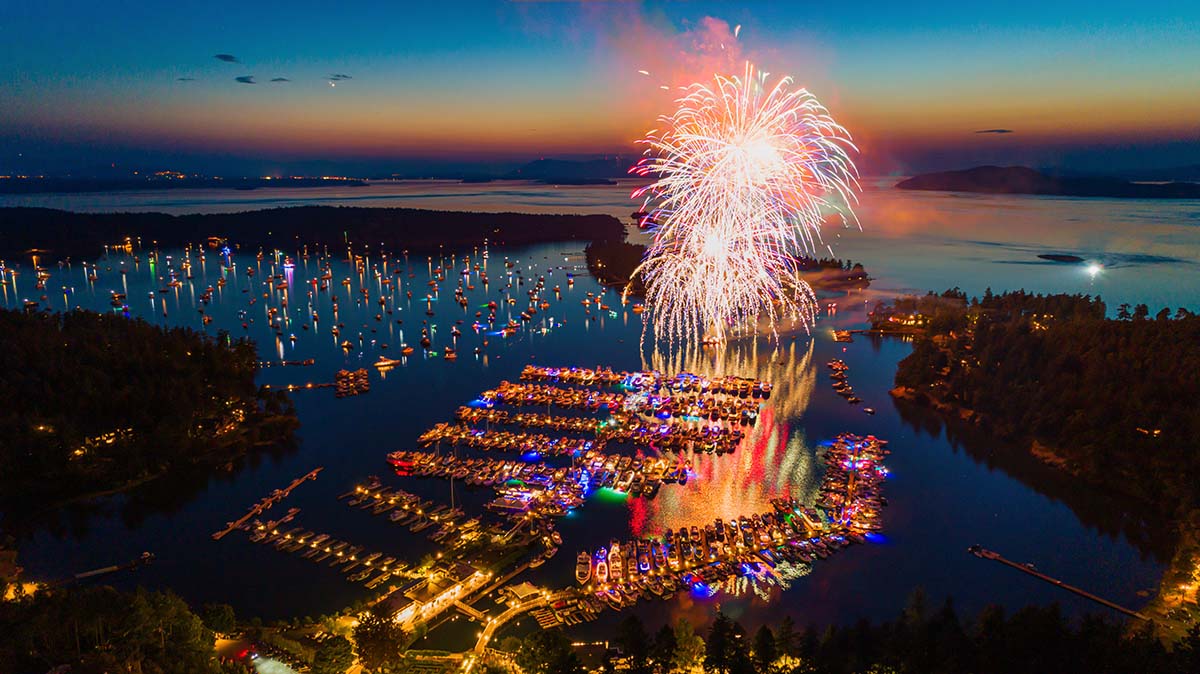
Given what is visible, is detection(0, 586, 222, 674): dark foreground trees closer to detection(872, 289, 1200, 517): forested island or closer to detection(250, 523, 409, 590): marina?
detection(250, 523, 409, 590): marina

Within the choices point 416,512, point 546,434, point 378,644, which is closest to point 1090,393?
point 546,434

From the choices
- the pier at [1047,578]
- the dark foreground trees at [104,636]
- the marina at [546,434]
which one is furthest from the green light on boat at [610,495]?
the dark foreground trees at [104,636]

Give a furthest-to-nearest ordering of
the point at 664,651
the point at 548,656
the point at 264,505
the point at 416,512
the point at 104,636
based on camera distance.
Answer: the point at 264,505, the point at 416,512, the point at 664,651, the point at 548,656, the point at 104,636

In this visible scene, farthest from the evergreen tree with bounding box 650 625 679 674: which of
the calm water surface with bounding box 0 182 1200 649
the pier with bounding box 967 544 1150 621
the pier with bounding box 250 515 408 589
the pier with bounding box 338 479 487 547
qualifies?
the pier with bounding box 967 544 1150 621

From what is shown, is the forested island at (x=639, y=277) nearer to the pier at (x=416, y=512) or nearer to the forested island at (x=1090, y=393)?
the forested island at (x=1090, y=393)

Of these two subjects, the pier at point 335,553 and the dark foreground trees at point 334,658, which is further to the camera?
the pier at point 335,553

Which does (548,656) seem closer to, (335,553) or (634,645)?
(634,645)
